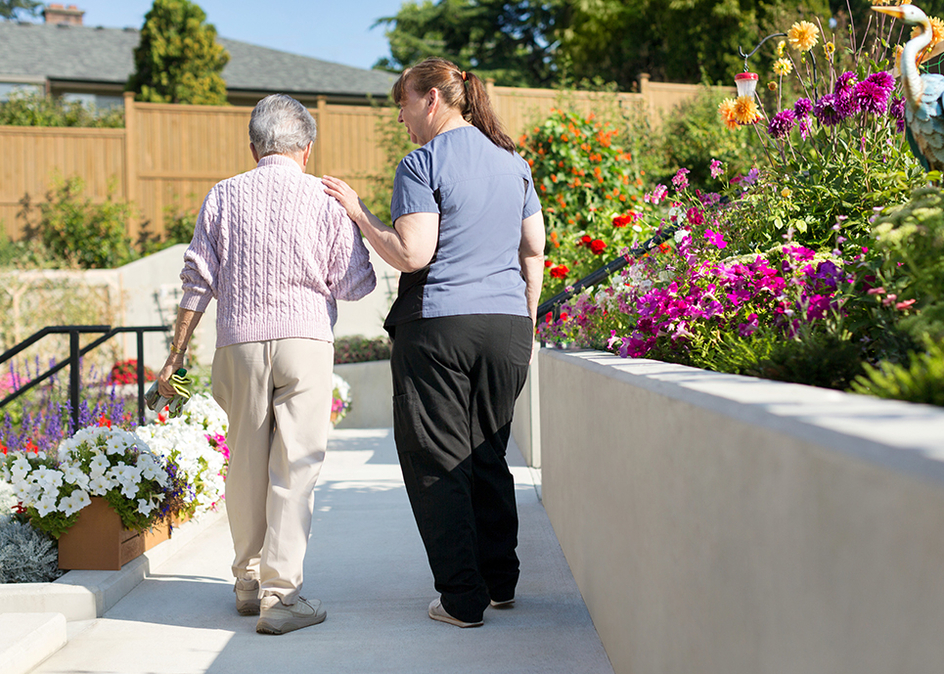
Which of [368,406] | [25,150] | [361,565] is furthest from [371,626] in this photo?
[25,150]

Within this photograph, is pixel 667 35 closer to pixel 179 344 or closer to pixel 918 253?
pixel 179 344

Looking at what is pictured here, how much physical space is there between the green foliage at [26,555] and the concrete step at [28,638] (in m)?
0.28

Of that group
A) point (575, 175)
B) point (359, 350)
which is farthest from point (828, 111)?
point (359, 350)

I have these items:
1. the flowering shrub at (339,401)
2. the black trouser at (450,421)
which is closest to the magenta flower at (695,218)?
the black trouser at (450,421)

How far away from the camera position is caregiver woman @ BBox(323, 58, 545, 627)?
225 centimetres

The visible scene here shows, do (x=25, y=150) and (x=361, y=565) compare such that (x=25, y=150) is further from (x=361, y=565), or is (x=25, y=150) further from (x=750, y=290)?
(x=750, y=290)

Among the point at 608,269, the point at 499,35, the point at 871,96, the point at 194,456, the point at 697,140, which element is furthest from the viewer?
the point at 499,35

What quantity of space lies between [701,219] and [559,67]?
1602 centimetres

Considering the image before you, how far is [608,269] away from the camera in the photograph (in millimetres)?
3623

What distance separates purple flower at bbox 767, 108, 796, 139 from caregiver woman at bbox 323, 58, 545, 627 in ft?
2.64

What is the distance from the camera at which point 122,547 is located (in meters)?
2.63

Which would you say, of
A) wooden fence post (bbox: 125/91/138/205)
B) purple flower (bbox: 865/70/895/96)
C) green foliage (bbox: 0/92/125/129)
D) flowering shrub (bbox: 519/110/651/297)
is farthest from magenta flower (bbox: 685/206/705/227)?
green foliage (bbox: 0/92/125/129)

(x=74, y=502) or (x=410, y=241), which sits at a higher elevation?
(x=410, y=241)

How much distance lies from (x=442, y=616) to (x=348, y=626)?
0.93ft
